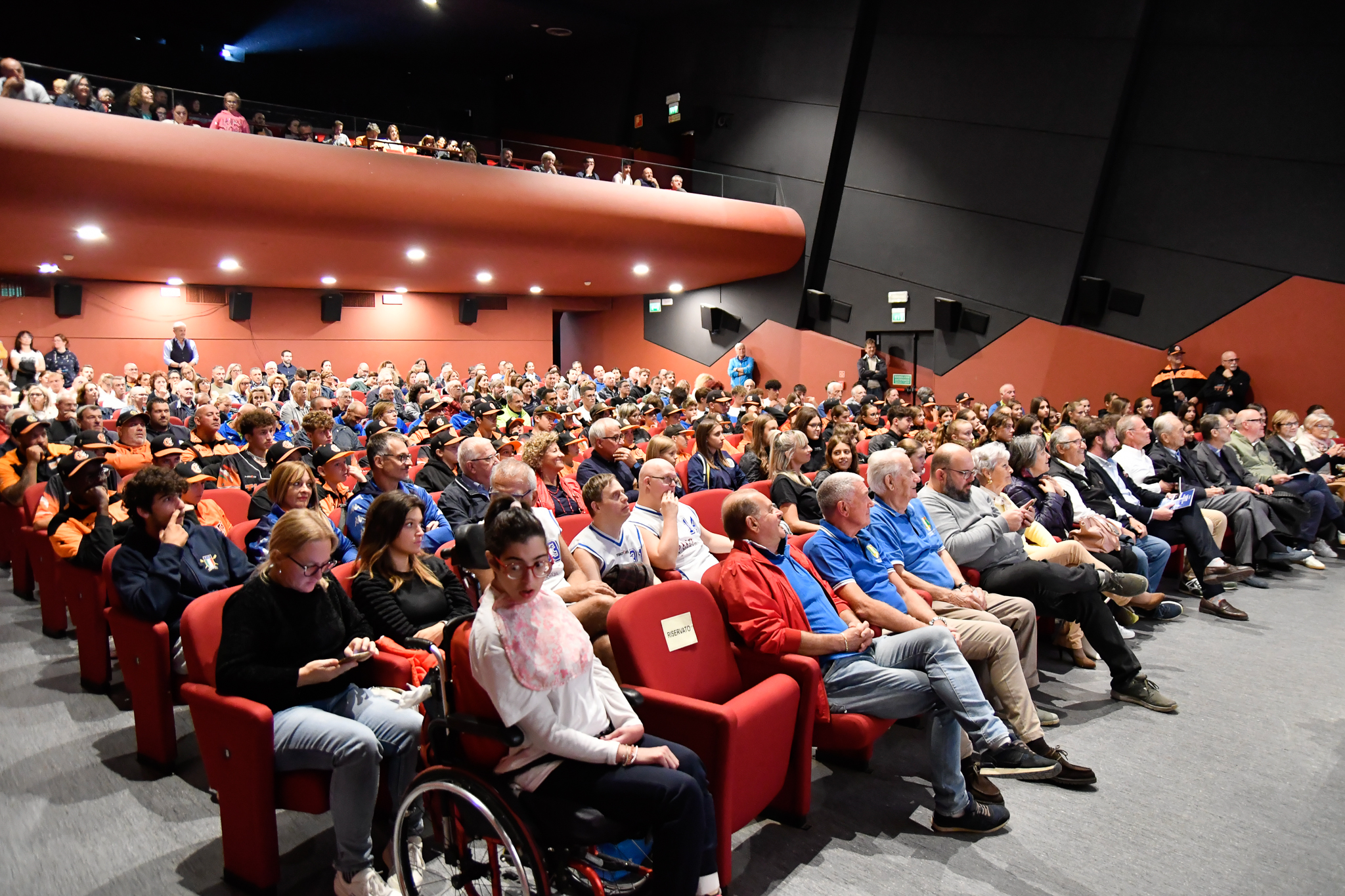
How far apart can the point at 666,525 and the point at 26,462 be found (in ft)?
11.7

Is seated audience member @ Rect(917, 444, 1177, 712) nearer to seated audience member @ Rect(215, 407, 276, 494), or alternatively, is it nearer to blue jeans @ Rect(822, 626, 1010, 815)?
blue jeans @ Rect(822, 626, 1010, 815)

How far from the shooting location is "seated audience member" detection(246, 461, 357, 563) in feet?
10.2

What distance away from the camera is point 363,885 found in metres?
2.00

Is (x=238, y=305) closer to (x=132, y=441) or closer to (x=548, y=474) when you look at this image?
(x=132, y=441)

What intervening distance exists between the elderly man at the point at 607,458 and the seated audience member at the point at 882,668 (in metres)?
1.99

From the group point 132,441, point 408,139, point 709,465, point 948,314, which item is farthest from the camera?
point 948,314

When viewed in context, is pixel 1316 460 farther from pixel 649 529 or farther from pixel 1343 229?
pixel 649 529

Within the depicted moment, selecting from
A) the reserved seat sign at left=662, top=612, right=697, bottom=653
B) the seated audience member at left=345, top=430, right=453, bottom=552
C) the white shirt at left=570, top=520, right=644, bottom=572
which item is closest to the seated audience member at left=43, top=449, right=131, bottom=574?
the seated audience member at left=345, top=430, right=453, bottom=552

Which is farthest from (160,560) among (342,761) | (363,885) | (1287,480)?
(1287,480)

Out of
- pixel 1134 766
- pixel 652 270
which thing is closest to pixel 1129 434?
pixel 1134 766

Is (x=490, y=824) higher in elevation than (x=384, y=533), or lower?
lower

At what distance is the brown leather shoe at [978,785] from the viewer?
251cm

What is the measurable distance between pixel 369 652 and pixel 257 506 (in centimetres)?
149

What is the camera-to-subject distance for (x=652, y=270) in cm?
1248
